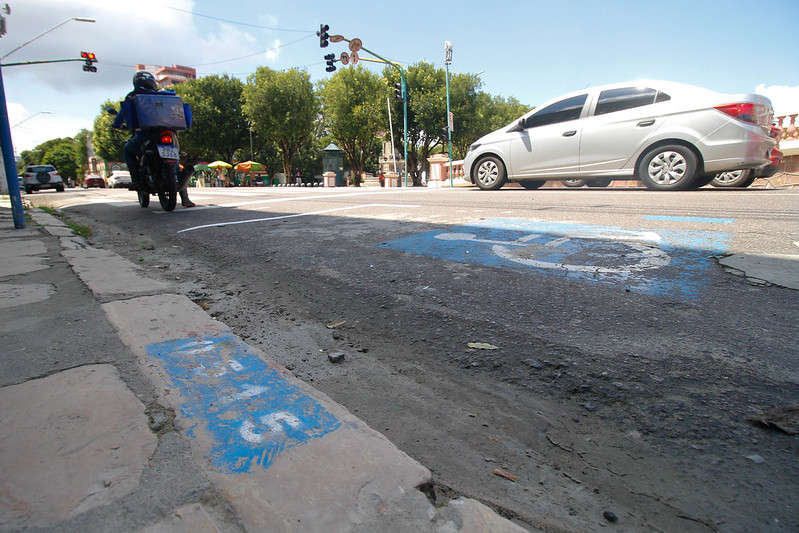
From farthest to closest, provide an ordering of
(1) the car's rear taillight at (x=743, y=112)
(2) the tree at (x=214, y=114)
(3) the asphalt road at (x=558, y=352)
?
(2) the tree at (x=214, y=114) < (1) the car's rear taillight at (x=743, y=112) < (3) the asphalt road at (x=558, y=352)

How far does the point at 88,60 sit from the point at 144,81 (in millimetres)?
20474

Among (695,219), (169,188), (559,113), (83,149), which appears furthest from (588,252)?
(83,149)

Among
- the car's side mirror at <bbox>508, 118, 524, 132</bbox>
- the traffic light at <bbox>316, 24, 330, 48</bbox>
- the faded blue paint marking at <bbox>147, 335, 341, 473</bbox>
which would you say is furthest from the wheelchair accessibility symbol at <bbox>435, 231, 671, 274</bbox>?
the traffic light at <bbox>316, 24, 330, 48</bbox>

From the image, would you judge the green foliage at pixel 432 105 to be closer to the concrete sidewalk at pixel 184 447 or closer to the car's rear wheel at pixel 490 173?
the car's rear wheel at pixel 490 173

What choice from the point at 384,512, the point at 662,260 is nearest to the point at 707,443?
the point at 384,512

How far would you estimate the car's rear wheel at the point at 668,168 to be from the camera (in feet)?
22.7

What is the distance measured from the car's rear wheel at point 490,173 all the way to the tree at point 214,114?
33537 mm

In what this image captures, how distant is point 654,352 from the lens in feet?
5.71

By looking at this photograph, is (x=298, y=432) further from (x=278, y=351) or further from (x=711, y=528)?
(x=711, y=528)

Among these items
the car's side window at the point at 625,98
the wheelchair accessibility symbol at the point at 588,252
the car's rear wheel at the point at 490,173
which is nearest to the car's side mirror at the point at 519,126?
the car's rear wheel at the point at 490,173

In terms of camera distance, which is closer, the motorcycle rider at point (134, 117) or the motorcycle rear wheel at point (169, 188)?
the motorcycle rider at point (134, 117)

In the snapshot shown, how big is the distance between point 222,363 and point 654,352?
1.74 metres

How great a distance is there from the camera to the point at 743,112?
643cm

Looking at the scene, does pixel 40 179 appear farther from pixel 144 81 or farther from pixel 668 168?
pixel 668 168
